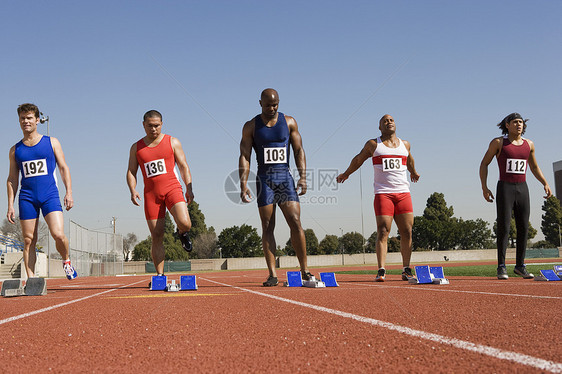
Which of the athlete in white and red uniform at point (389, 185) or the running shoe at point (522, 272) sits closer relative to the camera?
the running shoe at point (522, 272)

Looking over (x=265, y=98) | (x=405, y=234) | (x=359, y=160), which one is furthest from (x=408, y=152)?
(x=265, y=98)

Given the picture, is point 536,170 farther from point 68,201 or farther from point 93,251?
point 93,251

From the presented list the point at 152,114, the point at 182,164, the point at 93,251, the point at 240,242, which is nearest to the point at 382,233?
the point at 182,164

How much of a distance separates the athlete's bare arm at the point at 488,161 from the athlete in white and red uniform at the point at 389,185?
43.6 inches

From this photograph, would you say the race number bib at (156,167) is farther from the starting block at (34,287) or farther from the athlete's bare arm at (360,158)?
the athlete's bare arm at (360,158)

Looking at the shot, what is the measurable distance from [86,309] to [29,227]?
2.84 metres

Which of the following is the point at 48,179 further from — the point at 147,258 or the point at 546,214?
the point at 546,214

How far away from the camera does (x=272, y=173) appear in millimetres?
6188

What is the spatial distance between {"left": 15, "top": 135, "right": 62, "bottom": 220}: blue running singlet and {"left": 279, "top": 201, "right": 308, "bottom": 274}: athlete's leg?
2.95 metres

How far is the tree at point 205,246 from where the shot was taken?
87.3m

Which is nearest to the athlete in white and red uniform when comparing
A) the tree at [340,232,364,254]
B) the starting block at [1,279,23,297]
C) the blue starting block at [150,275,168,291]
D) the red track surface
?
the blue starting block at [150,275,168,291]

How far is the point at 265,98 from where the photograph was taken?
6.20 m

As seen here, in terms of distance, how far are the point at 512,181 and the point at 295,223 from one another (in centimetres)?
335

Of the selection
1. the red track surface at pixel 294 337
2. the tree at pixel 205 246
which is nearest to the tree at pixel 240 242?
the tree at pixel 205 246
